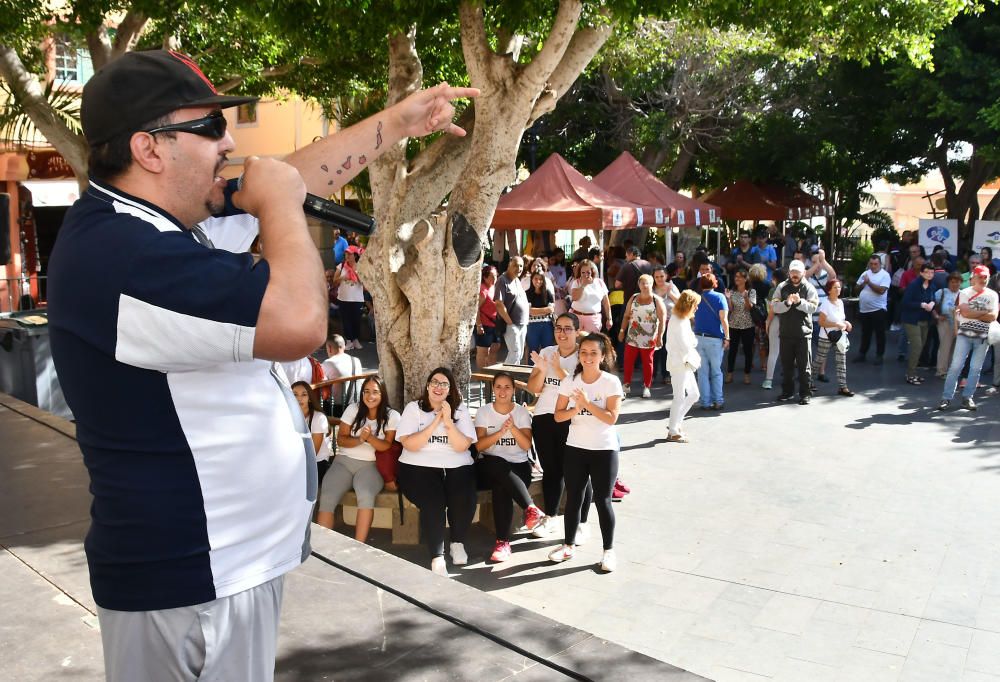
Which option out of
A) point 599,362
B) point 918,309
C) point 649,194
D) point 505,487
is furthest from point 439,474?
point 649,194

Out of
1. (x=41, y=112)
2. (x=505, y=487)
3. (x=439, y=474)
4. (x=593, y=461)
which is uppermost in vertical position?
(x=41, y=112)

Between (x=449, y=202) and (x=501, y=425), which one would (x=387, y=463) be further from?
(x=449, y=202)

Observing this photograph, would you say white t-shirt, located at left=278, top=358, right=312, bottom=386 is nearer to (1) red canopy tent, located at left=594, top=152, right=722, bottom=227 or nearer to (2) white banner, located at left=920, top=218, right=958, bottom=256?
(1) red canopy tent, located at left=594, top=152, right=722, bottom=227

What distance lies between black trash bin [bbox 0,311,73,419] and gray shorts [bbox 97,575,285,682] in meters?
8.74

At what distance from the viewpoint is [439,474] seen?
744 cm

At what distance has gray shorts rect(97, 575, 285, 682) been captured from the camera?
64.8 inches

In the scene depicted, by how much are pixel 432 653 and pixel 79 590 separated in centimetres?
156

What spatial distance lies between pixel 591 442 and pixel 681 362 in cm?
368

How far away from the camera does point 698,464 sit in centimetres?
966

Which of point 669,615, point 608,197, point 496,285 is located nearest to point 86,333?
point 669,615

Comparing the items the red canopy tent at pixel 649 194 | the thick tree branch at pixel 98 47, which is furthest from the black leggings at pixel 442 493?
the red canopy tent at pixel 649 194

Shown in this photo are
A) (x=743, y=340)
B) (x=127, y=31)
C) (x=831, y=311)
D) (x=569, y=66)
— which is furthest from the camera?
(x=743, y=340)

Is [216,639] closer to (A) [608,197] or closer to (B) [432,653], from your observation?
(B) [432,653]

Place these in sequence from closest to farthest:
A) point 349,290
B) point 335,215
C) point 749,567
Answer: point 335,215 < point 749,567 < point 349,290
